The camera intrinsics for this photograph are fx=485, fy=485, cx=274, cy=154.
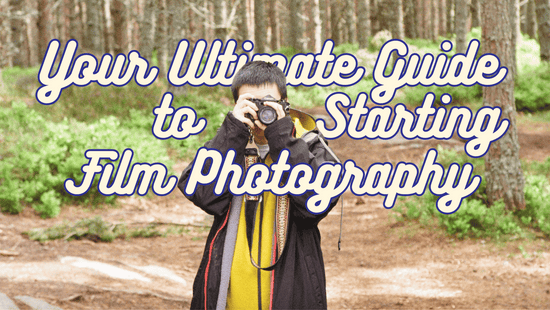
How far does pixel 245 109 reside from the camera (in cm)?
225

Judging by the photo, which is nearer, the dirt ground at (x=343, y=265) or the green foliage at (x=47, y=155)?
the dirt ground at (x=343, y=265)

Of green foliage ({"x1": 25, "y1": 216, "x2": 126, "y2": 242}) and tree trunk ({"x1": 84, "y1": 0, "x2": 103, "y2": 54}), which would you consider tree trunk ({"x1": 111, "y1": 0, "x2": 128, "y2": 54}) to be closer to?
tree trunk ({"x1": 84, "y1": 0, "x2": 103, "y2": 54})

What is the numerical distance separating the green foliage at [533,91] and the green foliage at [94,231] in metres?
11.4

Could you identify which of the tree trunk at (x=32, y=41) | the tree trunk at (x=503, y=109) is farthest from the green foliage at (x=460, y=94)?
the tree trunk at (x=32, y=41)

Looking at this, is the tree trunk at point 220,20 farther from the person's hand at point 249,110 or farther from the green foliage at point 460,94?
the person's hand at point 249,110

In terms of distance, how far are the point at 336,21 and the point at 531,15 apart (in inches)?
496

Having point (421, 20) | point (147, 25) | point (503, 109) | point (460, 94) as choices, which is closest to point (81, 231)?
point (503, 109)

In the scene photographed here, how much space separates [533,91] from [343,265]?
34.9ft

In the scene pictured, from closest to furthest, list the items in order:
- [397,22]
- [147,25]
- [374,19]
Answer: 1. [147,25]
2. [397,22]
3. [374,19]

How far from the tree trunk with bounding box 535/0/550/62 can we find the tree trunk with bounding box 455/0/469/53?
7.28 ft

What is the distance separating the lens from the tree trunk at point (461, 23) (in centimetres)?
1651

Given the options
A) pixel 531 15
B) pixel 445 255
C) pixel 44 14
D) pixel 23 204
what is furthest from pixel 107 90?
pixel 531 15

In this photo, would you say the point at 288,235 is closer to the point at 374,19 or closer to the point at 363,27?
the point at 363,27

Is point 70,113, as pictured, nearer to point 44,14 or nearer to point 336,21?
point 44,14
